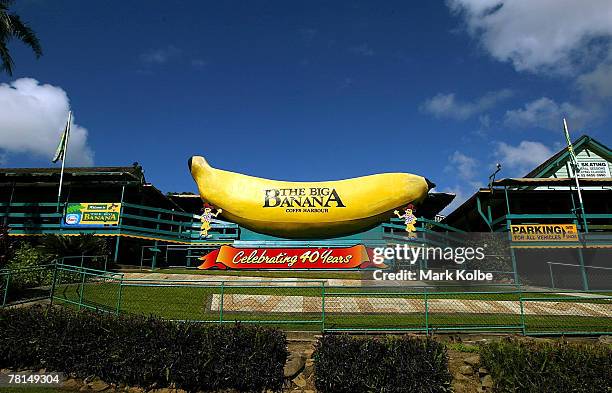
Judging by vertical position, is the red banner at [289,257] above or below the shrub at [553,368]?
above

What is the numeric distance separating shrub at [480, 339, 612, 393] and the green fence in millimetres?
2010

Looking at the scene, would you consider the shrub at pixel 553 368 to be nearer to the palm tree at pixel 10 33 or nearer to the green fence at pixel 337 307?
the green fence at pixel 337 307

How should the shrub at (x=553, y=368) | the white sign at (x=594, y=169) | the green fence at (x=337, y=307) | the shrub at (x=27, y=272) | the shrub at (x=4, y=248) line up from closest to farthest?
the shrub at (x=553, y=368)
the green fence at (x=337, y=307)
the shrub at (x=27, y=272)
the shrub at (x=4, y=248)
the white sign at (x=594, y=169)

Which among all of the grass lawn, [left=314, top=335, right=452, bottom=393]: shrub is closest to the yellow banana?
the grass lawn

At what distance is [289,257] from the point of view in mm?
11508

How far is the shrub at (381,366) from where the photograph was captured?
26.6 feet

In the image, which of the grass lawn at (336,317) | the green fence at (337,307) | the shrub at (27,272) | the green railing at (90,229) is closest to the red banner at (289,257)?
the green fence at (337,307)

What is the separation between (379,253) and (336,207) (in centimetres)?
211

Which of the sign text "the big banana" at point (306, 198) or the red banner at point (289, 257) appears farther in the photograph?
the red banner at point (289, 257)

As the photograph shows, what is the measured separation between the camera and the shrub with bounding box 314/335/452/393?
26.6 feet

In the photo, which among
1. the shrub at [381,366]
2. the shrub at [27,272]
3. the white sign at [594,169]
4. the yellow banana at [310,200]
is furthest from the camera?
the white sign at [594,169]

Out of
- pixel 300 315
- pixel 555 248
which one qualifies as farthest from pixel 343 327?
pixel 555 248

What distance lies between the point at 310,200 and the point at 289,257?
1.91 m

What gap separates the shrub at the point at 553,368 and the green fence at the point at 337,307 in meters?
2.01
